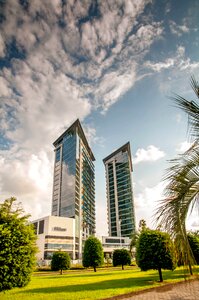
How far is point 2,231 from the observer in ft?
31.3

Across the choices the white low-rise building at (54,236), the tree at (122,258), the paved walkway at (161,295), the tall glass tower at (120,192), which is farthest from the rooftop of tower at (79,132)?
the paved walkway at (161,295)

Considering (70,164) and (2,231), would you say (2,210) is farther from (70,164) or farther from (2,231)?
(70,164)

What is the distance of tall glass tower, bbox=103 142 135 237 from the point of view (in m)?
119

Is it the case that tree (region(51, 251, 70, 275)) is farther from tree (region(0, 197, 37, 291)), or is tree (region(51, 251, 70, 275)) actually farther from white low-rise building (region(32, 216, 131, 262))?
white low-rise building (region(32, 216, 131, 262))

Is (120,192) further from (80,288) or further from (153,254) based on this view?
(80,288)

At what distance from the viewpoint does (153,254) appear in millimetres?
17016

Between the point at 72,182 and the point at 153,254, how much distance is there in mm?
81248

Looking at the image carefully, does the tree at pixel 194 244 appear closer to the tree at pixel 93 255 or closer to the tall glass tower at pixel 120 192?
the tree at pixel 93 255

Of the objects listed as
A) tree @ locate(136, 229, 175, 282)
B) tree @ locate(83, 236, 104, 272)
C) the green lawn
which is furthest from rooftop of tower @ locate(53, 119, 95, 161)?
tree @ locate(136, 229, 175, 282)

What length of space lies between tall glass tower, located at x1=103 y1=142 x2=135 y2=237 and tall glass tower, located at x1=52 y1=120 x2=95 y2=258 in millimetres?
16065

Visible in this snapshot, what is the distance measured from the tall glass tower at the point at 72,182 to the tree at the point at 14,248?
80.9 metres

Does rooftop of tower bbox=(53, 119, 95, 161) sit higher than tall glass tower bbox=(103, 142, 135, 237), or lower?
higher

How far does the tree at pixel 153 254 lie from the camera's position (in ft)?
54.7

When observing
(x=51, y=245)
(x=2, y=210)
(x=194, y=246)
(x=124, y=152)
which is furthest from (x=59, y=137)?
(x=2, y=210)
